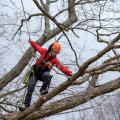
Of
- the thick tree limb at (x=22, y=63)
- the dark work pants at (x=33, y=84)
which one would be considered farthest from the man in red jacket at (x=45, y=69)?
the thick tree limb at (x=22, y=63)

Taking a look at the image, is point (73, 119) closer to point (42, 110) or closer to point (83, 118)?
point (83, 118)

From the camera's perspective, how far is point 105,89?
2.51m

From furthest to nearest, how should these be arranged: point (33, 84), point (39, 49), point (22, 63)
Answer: point (22, 63) < point (39, 49) < point (33, 84)

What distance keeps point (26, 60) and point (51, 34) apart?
129 cm

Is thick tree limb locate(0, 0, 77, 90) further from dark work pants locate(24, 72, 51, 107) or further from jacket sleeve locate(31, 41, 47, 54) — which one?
dark work pants locate(24, 72, 51, 107)

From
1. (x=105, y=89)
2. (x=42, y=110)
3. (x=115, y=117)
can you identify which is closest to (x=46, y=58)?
(x=42, y=110)

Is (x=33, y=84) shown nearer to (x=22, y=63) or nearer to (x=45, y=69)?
(x=45, y=69)

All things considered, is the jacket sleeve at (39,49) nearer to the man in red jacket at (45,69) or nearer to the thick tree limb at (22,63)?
the man in red jacket at (45,69)

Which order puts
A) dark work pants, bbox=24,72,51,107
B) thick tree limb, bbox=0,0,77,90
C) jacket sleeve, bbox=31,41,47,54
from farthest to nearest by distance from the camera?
1. thick tree limb, bbox=0,0,77,90
2. jacket sleeve, bbox=31,41,47,54
3. dark work pants, bbox=24,72,51,107

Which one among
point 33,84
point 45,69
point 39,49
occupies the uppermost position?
point 39,49

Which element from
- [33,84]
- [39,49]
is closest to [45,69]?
[33,84]

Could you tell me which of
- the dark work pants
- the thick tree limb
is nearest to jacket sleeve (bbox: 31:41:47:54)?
the dark work pants

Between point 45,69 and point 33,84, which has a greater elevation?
point 45,69

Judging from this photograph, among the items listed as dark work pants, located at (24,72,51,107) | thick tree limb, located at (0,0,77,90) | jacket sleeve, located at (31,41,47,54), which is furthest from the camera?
thick tree limb, located at (0,0,77,90)
